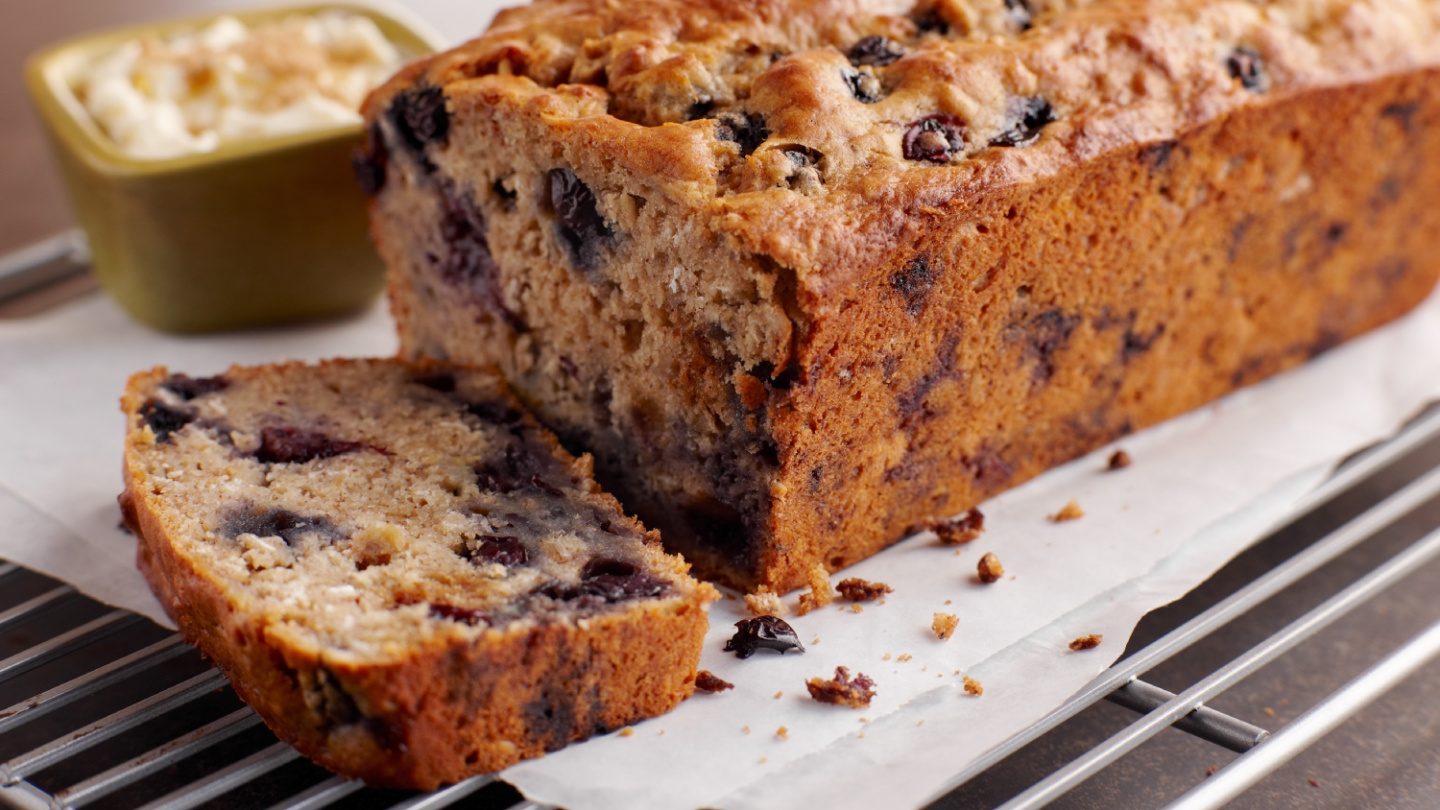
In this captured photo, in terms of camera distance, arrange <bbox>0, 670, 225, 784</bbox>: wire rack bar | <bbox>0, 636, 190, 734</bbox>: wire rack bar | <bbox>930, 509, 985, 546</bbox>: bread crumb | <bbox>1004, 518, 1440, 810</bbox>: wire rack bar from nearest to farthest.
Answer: <bbox>1004, 518, 1440, 810</bbox>: wire rack bar → <bbox>0, 670, 225, 784</bbox>: wire rack bar → <bbox>0, 636, 190, 734</bbox>: wire rack bar → <bbox>930, 509, 985, 546</bbox>: bread crumb

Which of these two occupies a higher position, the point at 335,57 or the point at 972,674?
the point at 335,57

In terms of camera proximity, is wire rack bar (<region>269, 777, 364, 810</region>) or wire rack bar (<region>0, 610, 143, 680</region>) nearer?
wire rack bar (<region>269, 777, 364, 810</region>)

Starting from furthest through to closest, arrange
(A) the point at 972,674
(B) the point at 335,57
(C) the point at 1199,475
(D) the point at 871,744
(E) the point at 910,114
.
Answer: (B) the point at 335,57 → (C) the point at 1199,475 → (E) the point at 910,114 → (A) the point at 972,674 → (D) the point at 871,744

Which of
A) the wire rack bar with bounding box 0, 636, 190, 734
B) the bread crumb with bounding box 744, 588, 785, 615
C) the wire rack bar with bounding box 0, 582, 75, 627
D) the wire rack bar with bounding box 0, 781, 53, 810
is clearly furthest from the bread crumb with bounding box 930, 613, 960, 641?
the wire rack bar with bounding box 0, 582, 75, 627

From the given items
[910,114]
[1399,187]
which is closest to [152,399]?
[910,114]

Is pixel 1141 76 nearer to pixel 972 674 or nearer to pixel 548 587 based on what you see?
pixel 972 674

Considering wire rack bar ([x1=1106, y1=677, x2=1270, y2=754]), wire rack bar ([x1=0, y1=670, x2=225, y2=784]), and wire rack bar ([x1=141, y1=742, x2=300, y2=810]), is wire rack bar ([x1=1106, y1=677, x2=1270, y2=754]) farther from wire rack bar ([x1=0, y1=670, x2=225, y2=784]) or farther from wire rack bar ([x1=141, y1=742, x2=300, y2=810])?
wire rack bar ([x1=0, y1=670, x2=225, y2=784])
